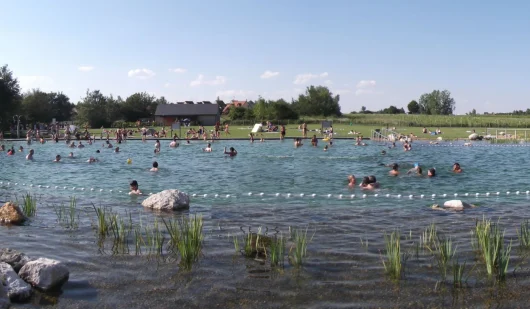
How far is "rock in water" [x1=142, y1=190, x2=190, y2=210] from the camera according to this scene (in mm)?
14695

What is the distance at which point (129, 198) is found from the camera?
17.6 meters

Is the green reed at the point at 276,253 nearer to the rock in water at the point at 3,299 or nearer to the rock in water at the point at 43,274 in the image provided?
the rock in water at the point at 43,274

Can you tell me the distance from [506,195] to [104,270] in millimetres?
14462

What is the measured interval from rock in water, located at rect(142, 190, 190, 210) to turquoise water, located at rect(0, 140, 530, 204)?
7.22 feet

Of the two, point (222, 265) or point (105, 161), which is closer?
point (222, 265)

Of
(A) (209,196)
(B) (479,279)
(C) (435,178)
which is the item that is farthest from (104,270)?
(C) (435,178)

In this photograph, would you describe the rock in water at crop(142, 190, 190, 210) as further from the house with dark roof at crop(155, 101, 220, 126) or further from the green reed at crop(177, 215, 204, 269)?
the house with dark roof at crop(155, 101, 220, 126)

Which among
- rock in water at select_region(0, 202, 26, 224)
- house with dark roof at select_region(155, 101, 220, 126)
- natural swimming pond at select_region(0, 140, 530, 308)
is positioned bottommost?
natural swimming pond at select_region(0, 140, 530, 308)

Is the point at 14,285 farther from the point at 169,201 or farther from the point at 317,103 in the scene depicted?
the point at 317,103

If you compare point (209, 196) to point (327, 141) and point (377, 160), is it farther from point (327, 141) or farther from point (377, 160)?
point (327, 141)

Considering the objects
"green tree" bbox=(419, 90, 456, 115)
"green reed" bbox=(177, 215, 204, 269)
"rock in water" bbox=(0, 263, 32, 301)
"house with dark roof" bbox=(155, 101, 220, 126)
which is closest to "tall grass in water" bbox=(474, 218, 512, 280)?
"green reed" bbox=(177, 215, 204, 269)

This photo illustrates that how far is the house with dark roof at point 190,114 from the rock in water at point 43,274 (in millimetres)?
87857

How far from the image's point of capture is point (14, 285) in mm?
7582

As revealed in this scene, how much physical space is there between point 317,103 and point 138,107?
44472 mm
